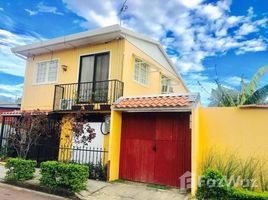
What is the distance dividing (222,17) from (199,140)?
700 centimetres

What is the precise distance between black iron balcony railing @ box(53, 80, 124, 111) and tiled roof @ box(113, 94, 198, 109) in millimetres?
1029

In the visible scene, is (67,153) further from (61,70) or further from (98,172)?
(61,70)

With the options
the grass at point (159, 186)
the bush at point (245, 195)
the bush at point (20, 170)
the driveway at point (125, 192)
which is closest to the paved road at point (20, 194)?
the bush at point (20, 170)

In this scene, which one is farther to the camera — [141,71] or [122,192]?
[141,71]

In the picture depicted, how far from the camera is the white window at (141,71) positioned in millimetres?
16078

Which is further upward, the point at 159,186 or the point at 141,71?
the point at 141,71

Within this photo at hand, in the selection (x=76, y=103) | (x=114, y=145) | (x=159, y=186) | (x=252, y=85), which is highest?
(x=252, y=85)

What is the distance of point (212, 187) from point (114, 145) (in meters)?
5.17

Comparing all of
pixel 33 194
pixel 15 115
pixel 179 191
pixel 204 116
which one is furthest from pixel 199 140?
pixel 15 115

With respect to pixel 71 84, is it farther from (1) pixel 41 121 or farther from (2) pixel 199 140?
(2) pixel 199 140

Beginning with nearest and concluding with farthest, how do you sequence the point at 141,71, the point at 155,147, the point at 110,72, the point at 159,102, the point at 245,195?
1. the point at 245,195
2. the point at 159,102
3. the point at 155,147
4. the point at 110,72
5. the point at 141,71

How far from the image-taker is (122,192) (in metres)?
10.5

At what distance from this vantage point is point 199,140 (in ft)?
35.9

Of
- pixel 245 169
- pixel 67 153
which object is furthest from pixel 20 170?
pixel 245 169
